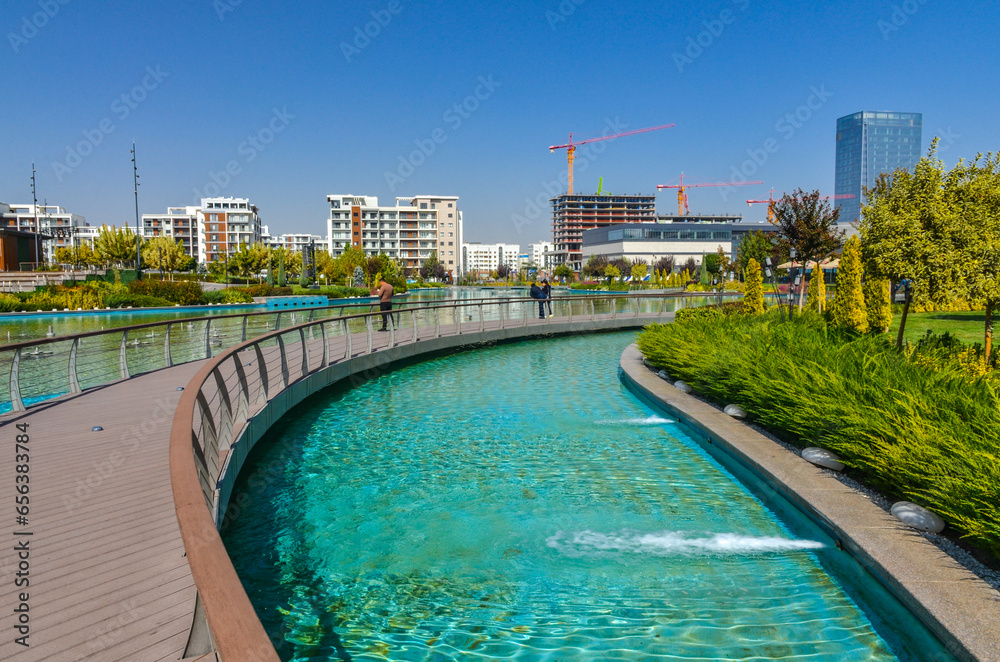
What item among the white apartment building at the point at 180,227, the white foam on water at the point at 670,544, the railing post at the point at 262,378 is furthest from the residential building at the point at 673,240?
the white foam on water at the point at 670,544

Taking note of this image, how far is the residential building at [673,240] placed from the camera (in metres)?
143

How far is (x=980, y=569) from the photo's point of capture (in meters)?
4.38

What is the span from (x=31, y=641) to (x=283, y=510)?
344cm

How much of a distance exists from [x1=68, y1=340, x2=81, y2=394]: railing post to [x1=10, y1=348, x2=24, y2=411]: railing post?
1.31 meters

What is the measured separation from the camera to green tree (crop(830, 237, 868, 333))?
15.7m

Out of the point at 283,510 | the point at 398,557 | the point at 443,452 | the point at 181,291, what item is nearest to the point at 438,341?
the point at 443,452

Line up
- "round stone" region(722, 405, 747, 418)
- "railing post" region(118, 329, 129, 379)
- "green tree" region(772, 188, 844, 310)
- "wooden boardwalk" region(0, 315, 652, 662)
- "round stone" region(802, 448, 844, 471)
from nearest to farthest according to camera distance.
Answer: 1. "wooden boardwalk" region(0, 315, 652, 662)
2. "round stone" region(802, 448, 844, 471)
3. "round stone" region(722, 405, 747, 418)
4. "railing post" region(118, 329, 129, 379)
5. "green tree" region(772, 188, 844, 310)

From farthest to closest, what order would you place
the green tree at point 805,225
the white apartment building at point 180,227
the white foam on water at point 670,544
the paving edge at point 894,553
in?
the white apartment building at point 180,227 < the green tree at point 805,225 < the white foam on water at point 670,544 < the paving edge at point 894,553

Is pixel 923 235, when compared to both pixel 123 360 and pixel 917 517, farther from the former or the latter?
pixel 123 360

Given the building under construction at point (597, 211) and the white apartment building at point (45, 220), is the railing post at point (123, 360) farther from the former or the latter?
the building under construction at point (597, 211)

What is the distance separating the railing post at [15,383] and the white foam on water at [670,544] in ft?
23.0

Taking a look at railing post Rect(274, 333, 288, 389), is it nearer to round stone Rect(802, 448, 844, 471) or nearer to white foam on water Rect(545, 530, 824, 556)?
white foam on water Rect(545, 530, 824, 556)

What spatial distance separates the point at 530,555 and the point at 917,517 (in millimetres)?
3064

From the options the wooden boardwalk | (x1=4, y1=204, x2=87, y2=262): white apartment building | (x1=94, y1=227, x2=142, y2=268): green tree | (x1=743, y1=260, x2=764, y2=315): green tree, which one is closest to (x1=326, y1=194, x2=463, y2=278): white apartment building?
(x1=4, y1=204, x2=87, y2=262): white apartment building
